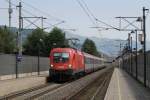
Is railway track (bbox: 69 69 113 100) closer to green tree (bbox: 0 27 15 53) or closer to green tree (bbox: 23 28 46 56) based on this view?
green tree (bbox: 0 27 15 53)

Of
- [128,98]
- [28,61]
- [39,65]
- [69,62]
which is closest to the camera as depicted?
Answer: [128,98]

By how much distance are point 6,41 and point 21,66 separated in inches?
2717

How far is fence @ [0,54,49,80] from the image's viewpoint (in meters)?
45.5

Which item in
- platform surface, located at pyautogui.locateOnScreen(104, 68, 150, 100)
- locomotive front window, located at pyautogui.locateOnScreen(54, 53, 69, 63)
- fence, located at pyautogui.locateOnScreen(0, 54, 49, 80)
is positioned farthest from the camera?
locomotive front window, located at pyautogui.locateOnScreen(54, 53, 69, 63)

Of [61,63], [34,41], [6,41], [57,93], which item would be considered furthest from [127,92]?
[34,41]

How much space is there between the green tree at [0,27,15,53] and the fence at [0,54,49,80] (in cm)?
4876

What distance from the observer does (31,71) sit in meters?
58.0

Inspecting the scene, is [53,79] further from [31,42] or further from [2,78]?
[31,42]

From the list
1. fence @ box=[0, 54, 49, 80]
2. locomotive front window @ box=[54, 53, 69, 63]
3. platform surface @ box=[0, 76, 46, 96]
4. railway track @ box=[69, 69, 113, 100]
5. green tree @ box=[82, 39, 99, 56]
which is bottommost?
railway track @ box=[69, 69, 113, 100]

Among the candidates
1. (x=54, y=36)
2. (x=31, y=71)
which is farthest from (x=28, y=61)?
(x=54, y=36)

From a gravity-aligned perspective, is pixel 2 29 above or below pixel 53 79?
above

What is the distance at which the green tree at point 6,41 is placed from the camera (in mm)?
115938

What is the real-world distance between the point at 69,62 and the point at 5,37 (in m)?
78.6

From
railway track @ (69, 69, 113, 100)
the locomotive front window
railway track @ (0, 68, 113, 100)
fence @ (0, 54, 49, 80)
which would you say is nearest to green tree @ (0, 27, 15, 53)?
fence @ (0, 54, 49, 80)
